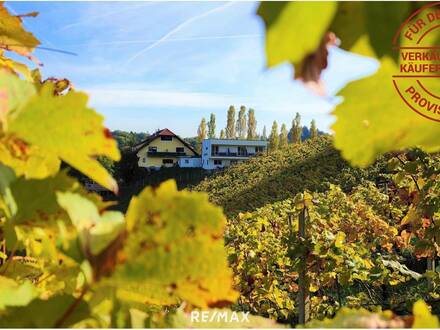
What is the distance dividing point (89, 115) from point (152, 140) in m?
43.9

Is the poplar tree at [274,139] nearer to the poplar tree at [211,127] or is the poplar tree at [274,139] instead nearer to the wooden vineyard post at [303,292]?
the poplar tree at [211,127]

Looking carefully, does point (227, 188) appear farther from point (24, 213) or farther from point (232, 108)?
point (232, 108)

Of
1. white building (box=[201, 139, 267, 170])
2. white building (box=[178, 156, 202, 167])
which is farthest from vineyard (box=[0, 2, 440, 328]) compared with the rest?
white building (box=[201, 139, 267, 170])

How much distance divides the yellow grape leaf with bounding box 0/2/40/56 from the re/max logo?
0.59 m

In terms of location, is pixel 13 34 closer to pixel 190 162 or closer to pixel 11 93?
pixel 11 93

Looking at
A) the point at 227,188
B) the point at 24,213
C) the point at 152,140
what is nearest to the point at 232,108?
the point at 152,140

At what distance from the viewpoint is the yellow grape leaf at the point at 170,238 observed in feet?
1.41

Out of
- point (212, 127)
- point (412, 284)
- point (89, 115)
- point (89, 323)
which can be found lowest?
point (412, 284)

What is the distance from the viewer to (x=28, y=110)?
19.1 inches

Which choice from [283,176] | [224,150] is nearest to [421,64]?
[283,176]

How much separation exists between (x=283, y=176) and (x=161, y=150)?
24256 millimetres

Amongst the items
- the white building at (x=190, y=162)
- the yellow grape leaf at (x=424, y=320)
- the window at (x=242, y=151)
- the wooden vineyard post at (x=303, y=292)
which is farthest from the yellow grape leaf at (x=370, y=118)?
the window at (x=242, y=151)

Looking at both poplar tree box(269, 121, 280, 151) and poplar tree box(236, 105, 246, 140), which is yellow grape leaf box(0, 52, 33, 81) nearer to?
poplar tree box(269, 121, 280, 151)

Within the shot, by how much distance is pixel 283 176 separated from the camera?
68.9ft
